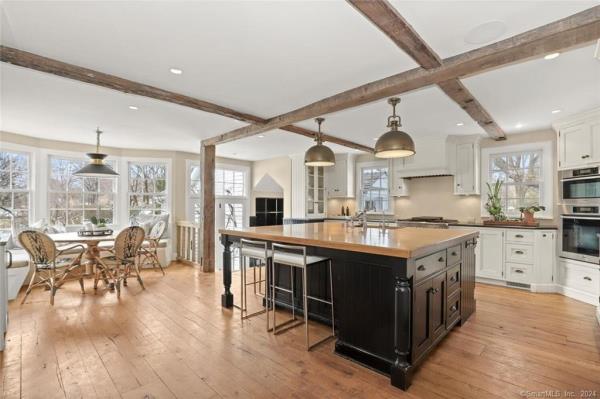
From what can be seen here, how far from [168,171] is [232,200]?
1658 mm

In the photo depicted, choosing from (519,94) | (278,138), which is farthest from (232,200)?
(519,94)

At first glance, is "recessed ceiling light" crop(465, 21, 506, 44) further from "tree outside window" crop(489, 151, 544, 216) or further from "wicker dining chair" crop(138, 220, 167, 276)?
"wicker dining chair" crop(138, 220, 167, 276)

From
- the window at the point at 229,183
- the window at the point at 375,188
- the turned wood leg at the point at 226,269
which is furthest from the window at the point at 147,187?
the window at the point at 375,188

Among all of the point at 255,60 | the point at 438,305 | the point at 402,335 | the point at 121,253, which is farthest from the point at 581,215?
the point at 121,253

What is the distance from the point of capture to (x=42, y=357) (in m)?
2.35

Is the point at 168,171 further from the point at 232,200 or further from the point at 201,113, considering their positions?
the point at 201,113

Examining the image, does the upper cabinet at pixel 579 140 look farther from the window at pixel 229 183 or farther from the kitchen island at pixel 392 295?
the window at pixel 229 183

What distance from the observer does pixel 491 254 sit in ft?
14.7

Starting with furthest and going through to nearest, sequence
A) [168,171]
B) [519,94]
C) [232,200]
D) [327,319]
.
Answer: [232,200]
[168,171]
[519,94]
[327,319]

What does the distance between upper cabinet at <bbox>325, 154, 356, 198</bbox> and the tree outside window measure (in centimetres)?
273

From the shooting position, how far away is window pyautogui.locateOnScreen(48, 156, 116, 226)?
17.4ft

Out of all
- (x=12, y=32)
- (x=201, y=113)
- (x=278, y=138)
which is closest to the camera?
(x=12, y=32)

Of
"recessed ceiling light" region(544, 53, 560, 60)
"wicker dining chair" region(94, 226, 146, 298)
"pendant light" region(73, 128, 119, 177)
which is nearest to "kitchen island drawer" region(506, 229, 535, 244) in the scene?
"recessed ceiling light" region(544, 53, 560, 60)

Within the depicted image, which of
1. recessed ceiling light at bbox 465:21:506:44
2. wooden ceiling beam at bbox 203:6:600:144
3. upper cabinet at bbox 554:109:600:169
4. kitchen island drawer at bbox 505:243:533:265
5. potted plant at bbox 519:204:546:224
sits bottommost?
kitchen island drawer at bbox 505:243:533:265
